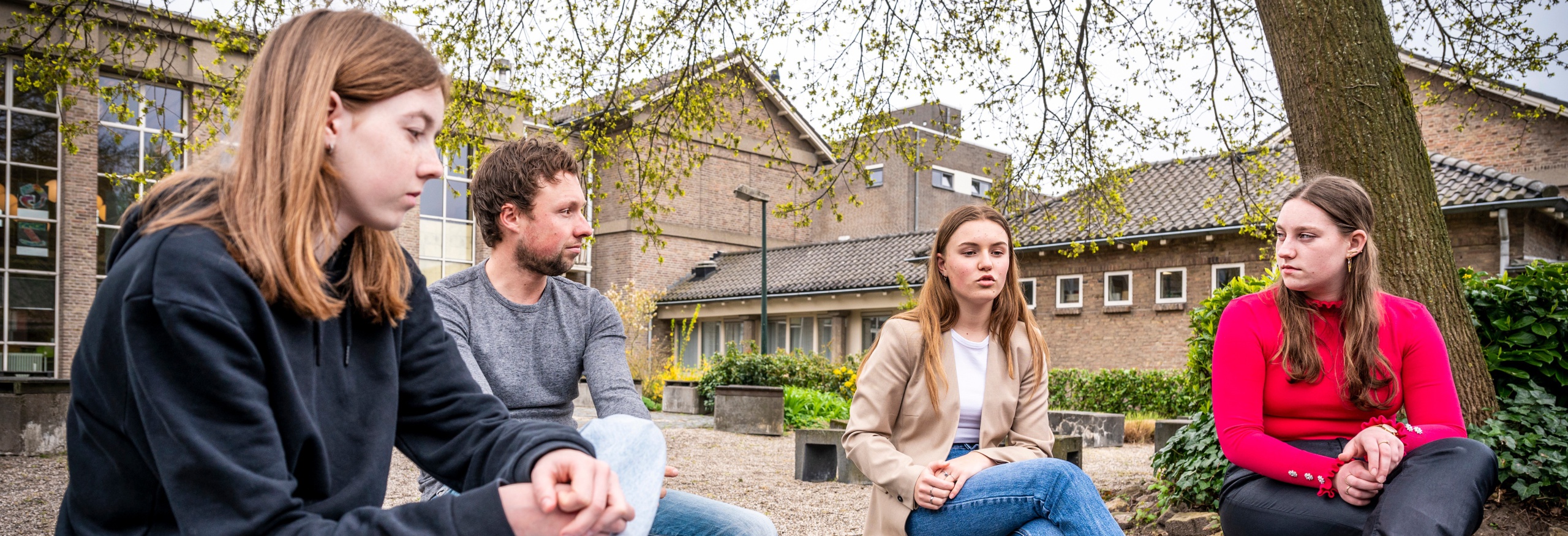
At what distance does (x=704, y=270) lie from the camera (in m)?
31.4

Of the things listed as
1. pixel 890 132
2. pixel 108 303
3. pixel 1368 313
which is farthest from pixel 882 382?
pixel 890 132

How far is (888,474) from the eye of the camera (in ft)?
9.23

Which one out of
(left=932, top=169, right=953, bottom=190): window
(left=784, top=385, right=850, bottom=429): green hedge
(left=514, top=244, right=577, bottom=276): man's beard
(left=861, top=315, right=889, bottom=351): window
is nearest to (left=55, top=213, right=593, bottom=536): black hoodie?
(left=514, top=244, right=577, bottom=276): man's beard

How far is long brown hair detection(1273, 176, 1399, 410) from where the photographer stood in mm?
3041

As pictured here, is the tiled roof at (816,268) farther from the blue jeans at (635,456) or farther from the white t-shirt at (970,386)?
the blue jeans at (635,456)

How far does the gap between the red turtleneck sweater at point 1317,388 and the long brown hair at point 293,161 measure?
8.57 ft

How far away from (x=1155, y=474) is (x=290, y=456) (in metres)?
6.01

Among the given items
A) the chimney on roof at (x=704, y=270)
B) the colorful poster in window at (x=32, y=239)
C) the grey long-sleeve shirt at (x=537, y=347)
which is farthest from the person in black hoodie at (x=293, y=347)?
the chimney on roof at (x=704, y=270)

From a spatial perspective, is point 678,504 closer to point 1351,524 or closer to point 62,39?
point 1351,524

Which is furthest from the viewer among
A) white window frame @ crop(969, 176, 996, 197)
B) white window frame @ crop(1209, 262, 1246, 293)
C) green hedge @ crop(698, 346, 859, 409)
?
white window frame @ crop(969, 176, 996, 197)

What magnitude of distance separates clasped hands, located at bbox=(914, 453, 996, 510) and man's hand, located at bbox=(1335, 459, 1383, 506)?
982mm

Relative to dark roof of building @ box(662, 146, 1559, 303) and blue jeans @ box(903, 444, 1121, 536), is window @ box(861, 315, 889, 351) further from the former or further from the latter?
blue jeans @ box(903, 444, 1121, 536)

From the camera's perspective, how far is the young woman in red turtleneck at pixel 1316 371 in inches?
115

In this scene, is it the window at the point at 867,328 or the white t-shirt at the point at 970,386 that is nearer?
the white t-shirt at the point at 970,386
